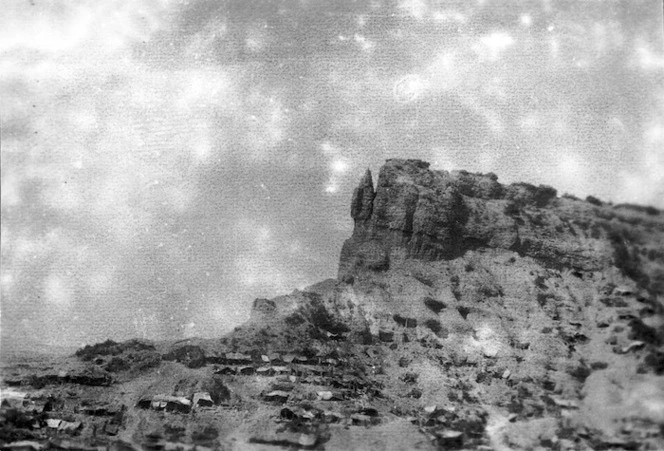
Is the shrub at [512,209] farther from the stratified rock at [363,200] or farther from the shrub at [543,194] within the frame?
the stratified rock at [363,200]

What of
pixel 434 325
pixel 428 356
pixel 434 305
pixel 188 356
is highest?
pixel 434 305

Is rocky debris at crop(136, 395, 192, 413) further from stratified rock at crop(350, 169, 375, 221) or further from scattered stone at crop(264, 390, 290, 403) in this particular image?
stratified rock at crop(350, 169, 375, 221)

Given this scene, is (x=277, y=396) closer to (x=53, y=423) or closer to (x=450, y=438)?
(x=450, y=438)

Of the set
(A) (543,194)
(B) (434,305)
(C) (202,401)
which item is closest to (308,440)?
(C) (202,401)

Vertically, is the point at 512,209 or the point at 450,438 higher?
the point at 512,209

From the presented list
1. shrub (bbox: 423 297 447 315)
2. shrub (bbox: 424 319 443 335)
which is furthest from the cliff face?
shrub (bbox: 424 319 443 335)

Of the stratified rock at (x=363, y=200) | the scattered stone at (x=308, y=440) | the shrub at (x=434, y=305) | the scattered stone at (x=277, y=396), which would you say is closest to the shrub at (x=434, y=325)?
the shrub at (x=434, y=305)

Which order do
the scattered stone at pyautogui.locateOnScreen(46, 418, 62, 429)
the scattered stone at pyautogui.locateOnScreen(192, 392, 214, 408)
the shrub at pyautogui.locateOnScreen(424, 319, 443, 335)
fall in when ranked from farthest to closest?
the shrub at pyautogui.locateOnScreen(424, 319, 443, 335) → the scattered stone at pyautogui.locateOnScreen(192, 392, 214, 408) → the scattered stone at pyautogui.locateOnScreen(46, 418, 62, 429)
